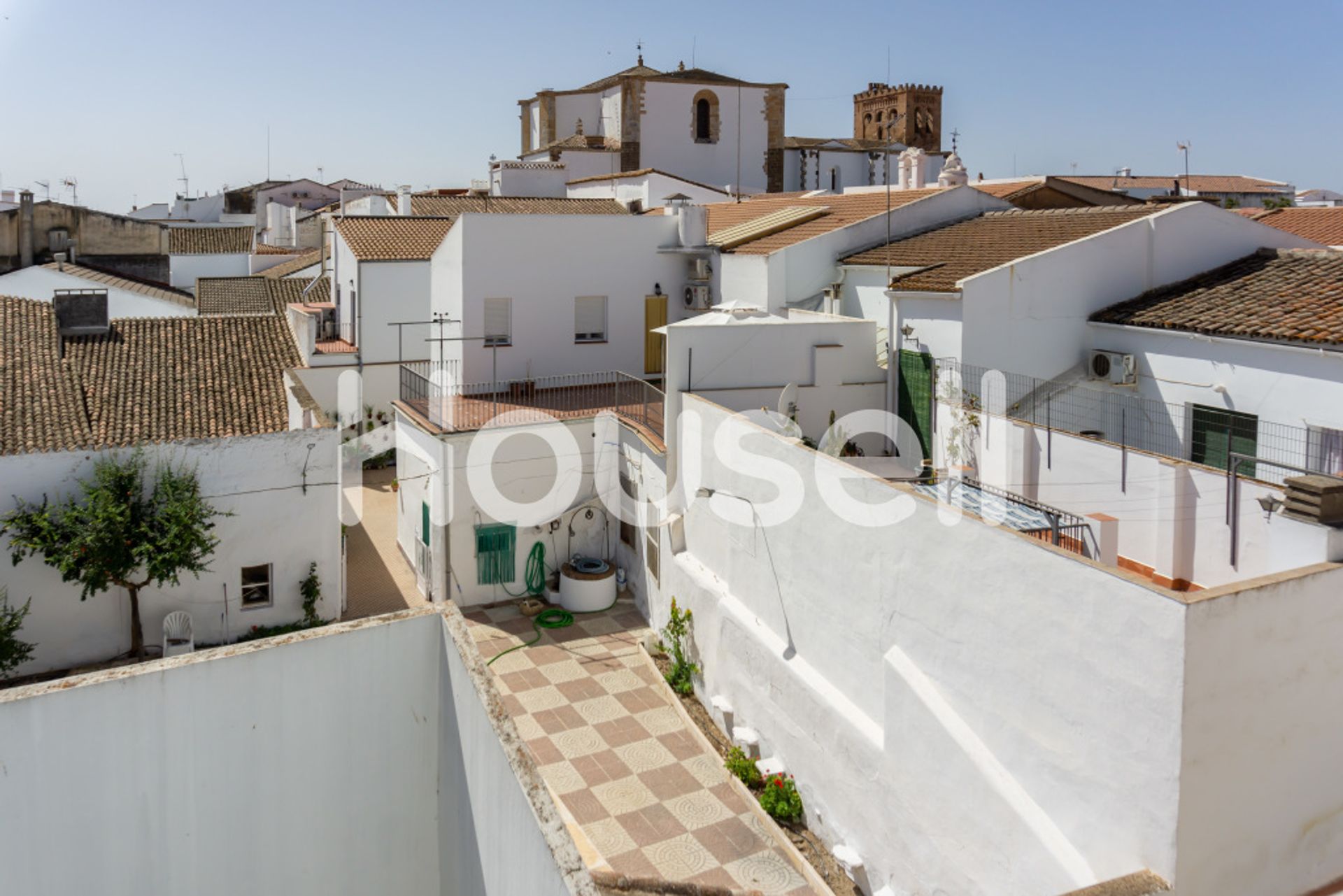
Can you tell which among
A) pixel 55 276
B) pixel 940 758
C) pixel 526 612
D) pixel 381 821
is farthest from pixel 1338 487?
pixel 55 276

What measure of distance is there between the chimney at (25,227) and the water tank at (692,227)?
34955 mm

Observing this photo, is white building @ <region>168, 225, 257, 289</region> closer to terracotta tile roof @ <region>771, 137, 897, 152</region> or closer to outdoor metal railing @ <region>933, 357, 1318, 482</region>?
terracotta tile roof @ <region>771, 137, 897, 152</region>

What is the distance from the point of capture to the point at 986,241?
57.9ft

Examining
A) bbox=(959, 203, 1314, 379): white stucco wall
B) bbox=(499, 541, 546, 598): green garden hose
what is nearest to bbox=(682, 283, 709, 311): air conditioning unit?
bbox=(499, 541, 546, 598): green garden hose

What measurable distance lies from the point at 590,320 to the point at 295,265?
22190 millimetres

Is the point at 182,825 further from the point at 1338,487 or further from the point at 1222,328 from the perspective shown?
the point at 1222,328

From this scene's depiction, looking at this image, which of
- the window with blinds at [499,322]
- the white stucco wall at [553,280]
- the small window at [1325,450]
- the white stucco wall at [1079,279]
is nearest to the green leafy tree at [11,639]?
the white stucco wall at [553,280]

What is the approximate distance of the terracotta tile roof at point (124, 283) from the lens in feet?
117

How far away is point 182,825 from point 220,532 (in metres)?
10.1

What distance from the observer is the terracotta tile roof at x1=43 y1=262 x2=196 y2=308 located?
3578 cm

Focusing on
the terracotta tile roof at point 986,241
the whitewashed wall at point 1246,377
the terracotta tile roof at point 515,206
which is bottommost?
the whitewashed wall at point 1246,377

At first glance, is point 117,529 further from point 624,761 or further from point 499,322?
point 499,322

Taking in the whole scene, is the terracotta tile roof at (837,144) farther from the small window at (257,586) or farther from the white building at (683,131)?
the small window at (257,586)

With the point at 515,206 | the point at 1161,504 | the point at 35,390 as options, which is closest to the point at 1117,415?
the point at 1161,504
